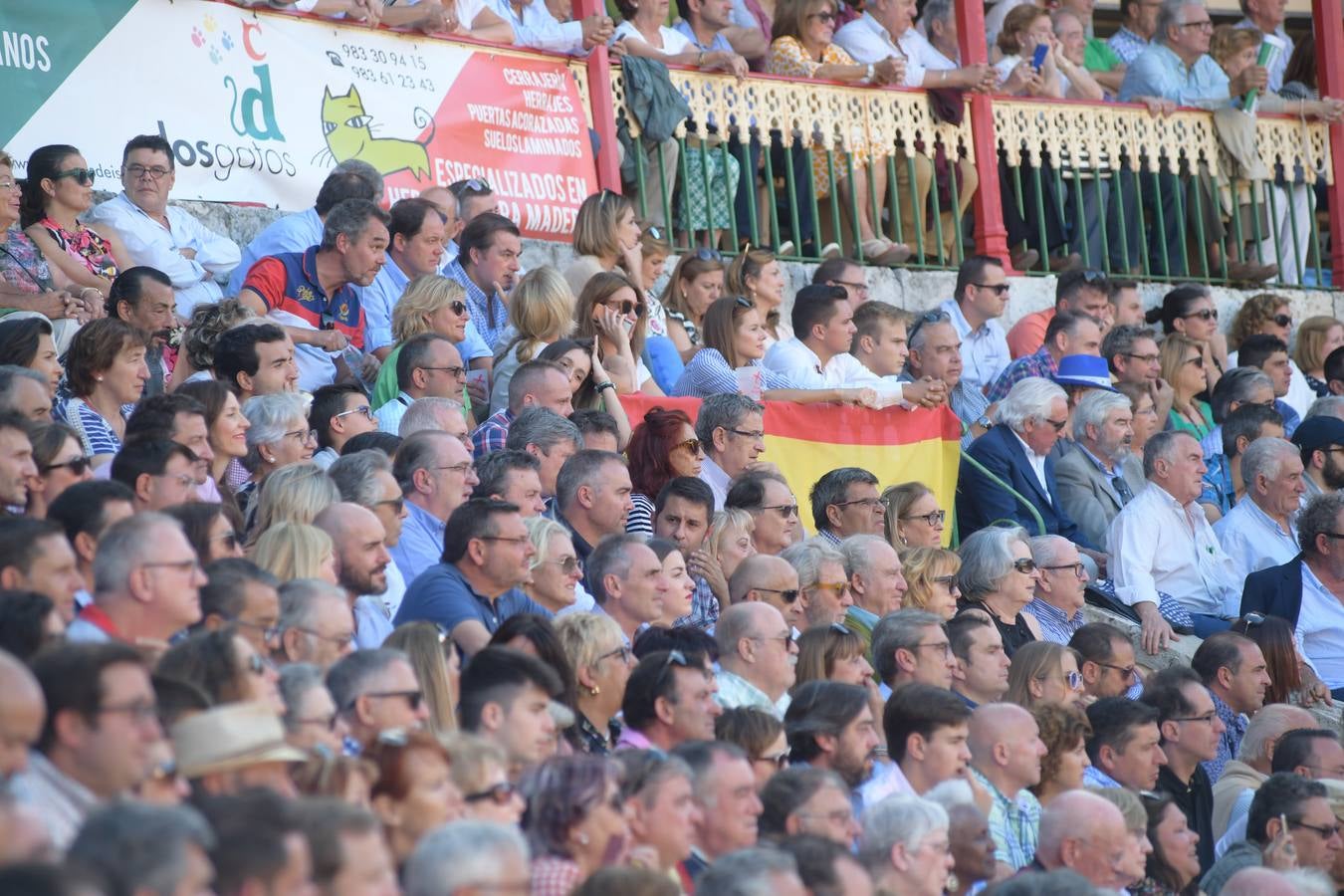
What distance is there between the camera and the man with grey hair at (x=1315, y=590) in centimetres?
1076

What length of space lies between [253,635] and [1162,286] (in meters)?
10.9

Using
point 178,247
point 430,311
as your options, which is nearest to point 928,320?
point 430,311

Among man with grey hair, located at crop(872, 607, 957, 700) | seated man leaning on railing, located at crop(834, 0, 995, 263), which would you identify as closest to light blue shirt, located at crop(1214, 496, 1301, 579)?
man with grey hair, located at crop(872, 607, 957, 700)

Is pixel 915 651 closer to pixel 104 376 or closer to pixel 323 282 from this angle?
pixel 104 376

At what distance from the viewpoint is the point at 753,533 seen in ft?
30.6

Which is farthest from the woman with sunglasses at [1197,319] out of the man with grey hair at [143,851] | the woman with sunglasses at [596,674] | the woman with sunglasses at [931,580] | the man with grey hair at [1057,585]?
the man with grey hair at [143,851]

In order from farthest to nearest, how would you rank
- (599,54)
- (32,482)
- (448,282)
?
1. (599,54)
2. (448,282)
3. (32,482)

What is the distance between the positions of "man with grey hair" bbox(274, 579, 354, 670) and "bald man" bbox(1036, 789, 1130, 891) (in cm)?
242

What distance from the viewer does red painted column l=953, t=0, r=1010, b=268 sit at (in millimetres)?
15305

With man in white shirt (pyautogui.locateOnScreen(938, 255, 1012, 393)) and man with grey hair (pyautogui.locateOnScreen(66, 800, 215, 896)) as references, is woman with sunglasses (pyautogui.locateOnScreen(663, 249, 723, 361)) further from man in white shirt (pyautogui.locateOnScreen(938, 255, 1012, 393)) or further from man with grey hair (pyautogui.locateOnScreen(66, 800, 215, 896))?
man with grey hair (pyautogui.locateOnScreen(66, 800, 215, 896))

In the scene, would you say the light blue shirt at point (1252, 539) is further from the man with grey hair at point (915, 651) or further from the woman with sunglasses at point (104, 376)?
the woman with sunglasses at point (104, 376)

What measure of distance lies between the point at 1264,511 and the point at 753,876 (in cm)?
708

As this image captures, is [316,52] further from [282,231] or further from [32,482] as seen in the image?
[32,482]

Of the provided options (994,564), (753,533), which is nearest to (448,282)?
(753,533)
